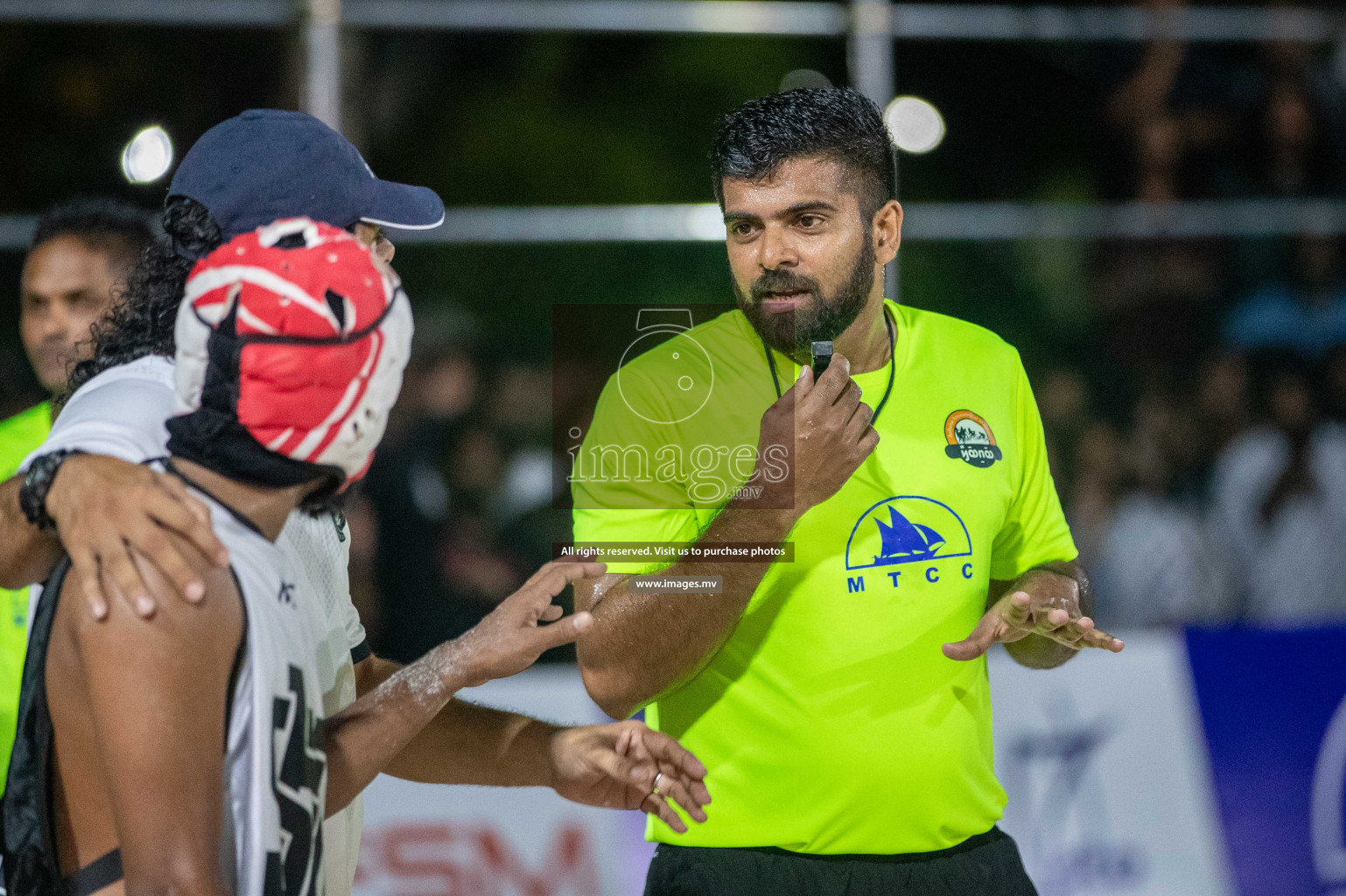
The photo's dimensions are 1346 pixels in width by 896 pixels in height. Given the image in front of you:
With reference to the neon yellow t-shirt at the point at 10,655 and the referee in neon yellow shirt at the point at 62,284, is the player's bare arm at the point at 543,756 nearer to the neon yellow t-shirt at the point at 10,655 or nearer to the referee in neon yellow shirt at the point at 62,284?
the neon yellow t-shirt at the point at 10,655

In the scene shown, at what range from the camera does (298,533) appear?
212 cm

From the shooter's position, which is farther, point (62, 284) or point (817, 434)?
point (62, 284)

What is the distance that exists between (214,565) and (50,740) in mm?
295

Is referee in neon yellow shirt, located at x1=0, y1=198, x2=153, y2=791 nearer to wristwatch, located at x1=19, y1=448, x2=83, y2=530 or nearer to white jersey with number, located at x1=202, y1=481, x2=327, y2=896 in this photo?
wristwatch, located at x1=19, y1=448, x2=83, y2=530

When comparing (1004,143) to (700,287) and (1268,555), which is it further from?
(1268,555)

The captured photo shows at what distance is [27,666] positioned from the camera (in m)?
1.63

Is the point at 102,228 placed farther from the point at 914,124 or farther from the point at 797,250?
the point at 914,124

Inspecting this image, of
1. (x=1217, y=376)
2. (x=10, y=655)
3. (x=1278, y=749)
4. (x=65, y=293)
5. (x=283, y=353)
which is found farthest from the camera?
(x=1217, y=376)

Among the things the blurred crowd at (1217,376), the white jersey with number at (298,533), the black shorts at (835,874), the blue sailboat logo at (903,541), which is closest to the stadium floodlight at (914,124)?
the blurred crowd at (1217,376)

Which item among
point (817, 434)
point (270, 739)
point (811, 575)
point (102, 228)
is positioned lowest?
point (270, 739)

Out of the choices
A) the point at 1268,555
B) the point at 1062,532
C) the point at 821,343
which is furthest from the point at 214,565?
the point at 1268,555

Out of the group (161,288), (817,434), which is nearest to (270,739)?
(161,288)

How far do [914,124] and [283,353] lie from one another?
543cm

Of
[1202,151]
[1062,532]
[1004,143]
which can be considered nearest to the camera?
[1062,532]
